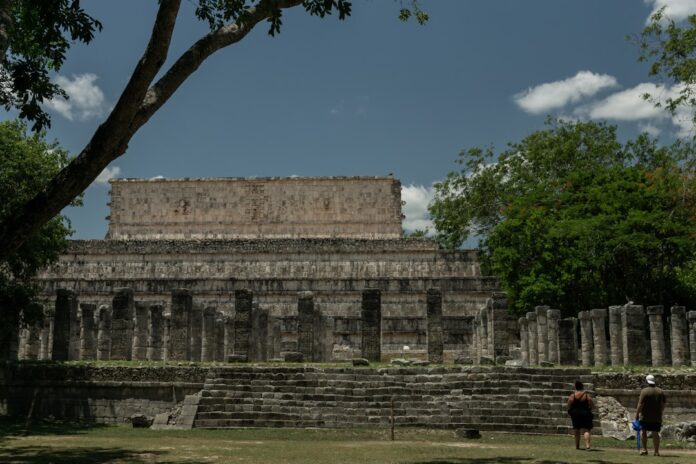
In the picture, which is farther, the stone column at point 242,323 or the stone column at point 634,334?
the stone column at point 242,323

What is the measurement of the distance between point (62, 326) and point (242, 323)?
4.60 m

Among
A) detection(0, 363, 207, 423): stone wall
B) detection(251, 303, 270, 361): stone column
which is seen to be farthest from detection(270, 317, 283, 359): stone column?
detection(0, 363, 207, 423): stone wall

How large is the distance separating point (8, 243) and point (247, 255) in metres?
27.4

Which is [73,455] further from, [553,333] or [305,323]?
[553,333]

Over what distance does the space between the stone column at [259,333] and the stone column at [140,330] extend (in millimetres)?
3242

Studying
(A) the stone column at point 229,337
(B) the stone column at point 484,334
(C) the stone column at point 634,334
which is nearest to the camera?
(C) the stone column at point 634,334

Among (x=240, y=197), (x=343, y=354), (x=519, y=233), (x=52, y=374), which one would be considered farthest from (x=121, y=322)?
(x=240, y=197)

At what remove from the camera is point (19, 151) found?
67.4ft

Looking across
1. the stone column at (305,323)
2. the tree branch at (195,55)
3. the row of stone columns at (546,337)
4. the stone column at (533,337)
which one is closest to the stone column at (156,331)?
the stone column at (305,323)

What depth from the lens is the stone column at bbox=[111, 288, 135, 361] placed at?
22.2 metres

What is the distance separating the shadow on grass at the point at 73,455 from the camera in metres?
11.5

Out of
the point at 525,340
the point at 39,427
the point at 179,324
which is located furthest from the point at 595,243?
the point at 39,427

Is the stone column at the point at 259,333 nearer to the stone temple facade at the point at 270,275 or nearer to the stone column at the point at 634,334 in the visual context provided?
the stone temple facade at the point at 270,275

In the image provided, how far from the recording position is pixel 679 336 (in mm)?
22156
